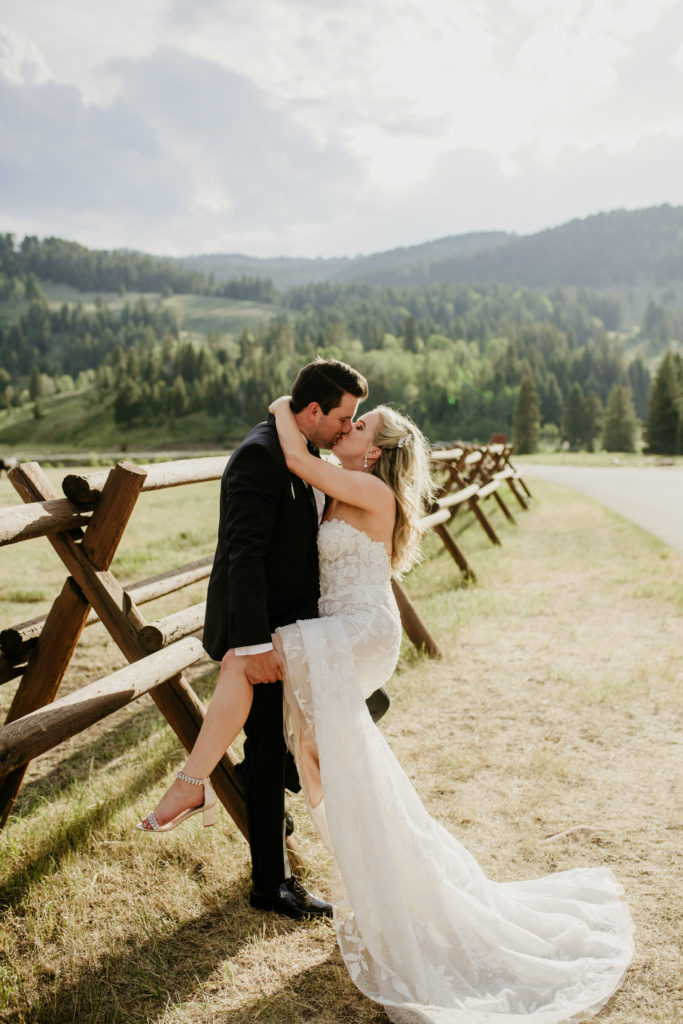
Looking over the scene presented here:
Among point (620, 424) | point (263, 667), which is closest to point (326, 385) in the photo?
point (263, 667)

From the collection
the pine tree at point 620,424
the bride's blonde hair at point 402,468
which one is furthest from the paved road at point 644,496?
the pine tree at point 620,424

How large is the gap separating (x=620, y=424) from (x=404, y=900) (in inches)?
2993

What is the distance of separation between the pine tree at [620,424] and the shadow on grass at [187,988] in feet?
247

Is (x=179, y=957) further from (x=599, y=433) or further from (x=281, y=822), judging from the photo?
(x=599, y=433)

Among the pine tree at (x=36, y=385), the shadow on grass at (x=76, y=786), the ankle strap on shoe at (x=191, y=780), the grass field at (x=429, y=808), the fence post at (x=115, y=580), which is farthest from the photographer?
the pine tree at (x=36, y=385)

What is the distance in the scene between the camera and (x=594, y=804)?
13.2 ft

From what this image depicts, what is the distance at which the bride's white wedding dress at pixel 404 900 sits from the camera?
8.27ft

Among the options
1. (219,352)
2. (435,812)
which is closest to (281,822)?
(435,812)

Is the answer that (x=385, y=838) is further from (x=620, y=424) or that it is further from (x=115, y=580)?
(x=620, y=424)

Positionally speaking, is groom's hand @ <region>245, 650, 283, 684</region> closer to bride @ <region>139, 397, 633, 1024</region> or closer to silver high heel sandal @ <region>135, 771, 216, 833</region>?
bride @ <region>139, 397, 633, 1024</region>

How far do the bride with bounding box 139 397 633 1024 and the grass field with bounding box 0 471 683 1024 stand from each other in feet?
0.61

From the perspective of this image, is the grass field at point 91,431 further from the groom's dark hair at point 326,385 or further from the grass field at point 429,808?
the groom's dark hair at point 326,385

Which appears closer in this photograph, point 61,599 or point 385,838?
point 385,838

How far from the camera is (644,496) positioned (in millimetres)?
20078
